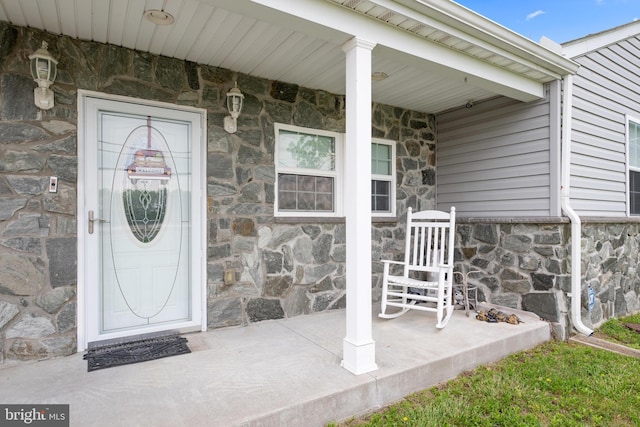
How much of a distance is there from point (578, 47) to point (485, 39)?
64.5 inches

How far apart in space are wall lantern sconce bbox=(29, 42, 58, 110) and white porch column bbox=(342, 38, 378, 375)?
212 cm

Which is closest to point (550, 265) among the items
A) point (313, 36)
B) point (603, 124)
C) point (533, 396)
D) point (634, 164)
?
point (533, 396)

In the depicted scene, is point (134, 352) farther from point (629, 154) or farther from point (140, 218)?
point (629, 154)

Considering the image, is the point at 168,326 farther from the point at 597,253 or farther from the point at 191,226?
the point at 597,253

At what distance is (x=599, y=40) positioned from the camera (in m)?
3.97

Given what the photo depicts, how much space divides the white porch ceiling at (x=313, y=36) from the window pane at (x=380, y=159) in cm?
92

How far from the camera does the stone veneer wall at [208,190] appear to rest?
2.58 meters

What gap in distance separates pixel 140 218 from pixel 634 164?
5.80m

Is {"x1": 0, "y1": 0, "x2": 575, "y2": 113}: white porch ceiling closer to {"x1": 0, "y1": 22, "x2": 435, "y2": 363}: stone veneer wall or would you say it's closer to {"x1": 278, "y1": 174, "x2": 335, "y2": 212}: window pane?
{"x1": 0, "y1": 22, "x2": 435, "y2": 363}: stone veneer wall

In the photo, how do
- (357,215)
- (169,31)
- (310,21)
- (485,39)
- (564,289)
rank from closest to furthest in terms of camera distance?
(310,21)
(357,215)
(169,31)
(485,39)
(564,289)

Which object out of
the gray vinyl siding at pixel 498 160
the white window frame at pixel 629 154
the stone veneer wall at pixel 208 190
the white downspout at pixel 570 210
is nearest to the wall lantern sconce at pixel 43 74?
the stone veneer wall at pixel 208 190

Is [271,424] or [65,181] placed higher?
[65,181]

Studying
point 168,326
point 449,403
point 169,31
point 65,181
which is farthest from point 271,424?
point 169,31

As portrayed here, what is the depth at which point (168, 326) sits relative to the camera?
10.4 ft
